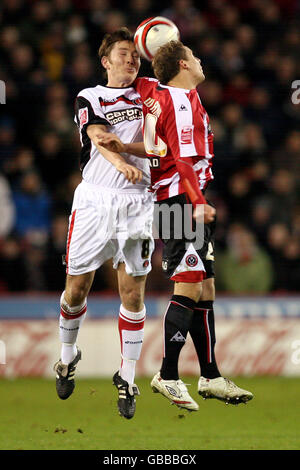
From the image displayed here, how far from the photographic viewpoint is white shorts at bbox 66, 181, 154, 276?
582 centimetres

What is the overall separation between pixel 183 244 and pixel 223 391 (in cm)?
98

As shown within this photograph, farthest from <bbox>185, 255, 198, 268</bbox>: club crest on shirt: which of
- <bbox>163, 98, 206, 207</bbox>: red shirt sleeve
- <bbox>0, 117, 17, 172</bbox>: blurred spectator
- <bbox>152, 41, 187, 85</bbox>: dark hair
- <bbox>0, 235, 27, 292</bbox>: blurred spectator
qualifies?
<bbox>0, 117, 17, 172</bbox>: blurred spectator

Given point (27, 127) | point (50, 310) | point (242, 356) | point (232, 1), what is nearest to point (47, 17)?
point (27, 127)

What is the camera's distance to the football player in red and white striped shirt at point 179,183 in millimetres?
5398

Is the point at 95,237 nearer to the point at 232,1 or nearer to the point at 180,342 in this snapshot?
the point at 180,342

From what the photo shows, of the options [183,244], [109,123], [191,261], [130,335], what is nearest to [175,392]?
[130,335]

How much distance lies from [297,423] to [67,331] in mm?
2449

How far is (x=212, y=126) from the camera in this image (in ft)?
38.2

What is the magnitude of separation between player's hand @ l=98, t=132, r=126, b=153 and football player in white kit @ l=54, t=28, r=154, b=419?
249 millimetres

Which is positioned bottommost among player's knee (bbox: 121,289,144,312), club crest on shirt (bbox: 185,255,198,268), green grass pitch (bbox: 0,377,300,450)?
green grass pitch (bbox: 0,377,300,450)

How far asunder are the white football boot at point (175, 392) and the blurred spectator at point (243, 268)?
18.2 feet

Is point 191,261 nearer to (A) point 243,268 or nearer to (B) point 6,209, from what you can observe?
(B) point 6,209

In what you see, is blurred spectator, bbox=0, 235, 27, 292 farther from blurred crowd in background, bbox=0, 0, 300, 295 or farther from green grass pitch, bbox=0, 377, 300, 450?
green grass pitch, bbox=0, 377, 300, 450

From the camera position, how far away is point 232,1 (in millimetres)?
13531
